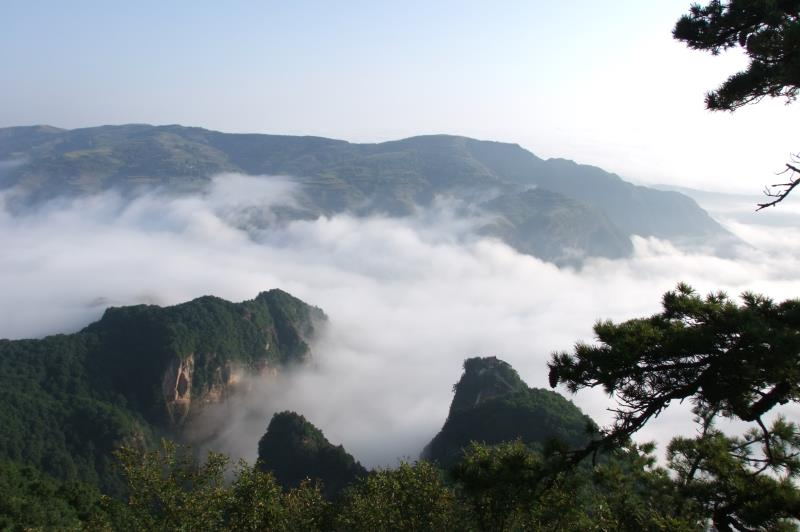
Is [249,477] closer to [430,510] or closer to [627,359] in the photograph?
[430,510]

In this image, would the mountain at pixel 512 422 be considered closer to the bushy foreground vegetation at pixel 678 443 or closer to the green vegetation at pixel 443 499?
the green vegetation at pixel 443 499

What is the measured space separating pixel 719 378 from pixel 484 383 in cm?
8246

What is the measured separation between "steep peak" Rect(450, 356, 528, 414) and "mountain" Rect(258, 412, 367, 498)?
Answer: 74.2 ft

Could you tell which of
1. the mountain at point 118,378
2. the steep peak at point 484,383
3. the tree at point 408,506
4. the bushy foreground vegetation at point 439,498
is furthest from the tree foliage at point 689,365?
the mountain at point 118,378

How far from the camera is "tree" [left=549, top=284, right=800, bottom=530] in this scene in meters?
8.62

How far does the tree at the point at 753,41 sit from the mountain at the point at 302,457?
6367cm

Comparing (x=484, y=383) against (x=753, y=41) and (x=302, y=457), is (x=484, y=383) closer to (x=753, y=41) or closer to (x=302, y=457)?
(x=302, y=457)

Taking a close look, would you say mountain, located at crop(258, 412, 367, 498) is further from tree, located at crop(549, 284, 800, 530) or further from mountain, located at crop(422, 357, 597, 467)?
tree, located at crop(549, 284, 800, 530)

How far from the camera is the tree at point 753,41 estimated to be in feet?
32.9

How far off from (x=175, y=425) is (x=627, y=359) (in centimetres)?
10320

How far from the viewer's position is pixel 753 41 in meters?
11.0

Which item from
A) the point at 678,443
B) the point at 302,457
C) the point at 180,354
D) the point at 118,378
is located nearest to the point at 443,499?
the point at 678,443

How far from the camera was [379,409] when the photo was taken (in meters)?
133

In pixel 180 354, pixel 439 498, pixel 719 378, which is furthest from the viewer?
pixel 180 354
